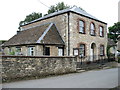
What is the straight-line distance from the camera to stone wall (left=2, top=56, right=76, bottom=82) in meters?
10.0

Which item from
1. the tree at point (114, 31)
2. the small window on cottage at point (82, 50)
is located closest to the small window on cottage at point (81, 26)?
the small window on cottage at point (82, 50)

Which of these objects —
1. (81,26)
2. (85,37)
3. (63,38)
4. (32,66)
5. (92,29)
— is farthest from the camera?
(92,29)

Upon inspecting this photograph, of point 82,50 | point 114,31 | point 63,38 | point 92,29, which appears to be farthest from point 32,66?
point 114,31

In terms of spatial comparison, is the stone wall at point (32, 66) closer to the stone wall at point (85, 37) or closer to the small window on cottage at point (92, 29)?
the stone wall at point (85, 37)

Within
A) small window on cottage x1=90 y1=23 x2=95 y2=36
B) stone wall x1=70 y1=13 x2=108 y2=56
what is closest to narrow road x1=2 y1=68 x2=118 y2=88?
stone wall x1=70 y1=13 x2=108 y2=56

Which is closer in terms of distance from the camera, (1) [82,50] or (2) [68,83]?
(2) [68,83]

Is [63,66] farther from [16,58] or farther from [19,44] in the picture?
[19,44]

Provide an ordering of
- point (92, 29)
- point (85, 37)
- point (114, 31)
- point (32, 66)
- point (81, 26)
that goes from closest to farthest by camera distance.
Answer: point (32, 66) → point (81, 26) → point (85, 37) → point (92, 29) → point (114, 31)

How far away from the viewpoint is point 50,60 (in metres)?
12.5

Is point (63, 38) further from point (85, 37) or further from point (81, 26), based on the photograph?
point (85, 37)

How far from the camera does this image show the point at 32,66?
11297 millimetres

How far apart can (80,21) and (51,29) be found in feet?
14.9

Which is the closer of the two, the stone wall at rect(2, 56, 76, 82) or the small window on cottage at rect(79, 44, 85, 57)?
the stone wall at rect(2, 56, 76, 82)

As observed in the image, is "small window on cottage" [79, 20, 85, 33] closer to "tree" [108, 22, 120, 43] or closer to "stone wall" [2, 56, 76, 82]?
"stone wall" [2, 56, 76, 82]
